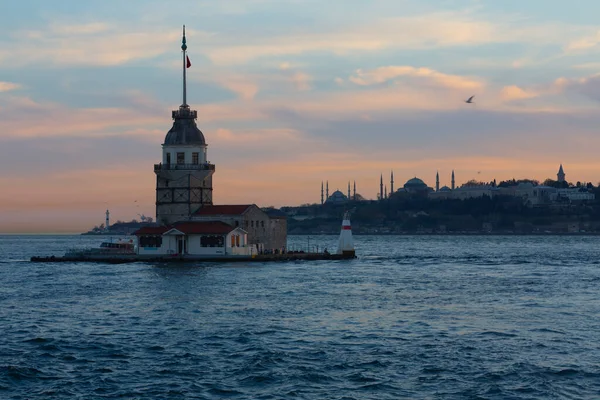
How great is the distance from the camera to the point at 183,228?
9044 centimetres

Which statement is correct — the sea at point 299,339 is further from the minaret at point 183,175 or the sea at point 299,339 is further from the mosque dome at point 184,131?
the mosque dome at point 184,131

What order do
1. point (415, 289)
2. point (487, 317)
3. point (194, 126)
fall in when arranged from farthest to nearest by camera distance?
point (194, 126)
point (415, 289)
point (487, 317)

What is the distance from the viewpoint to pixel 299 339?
37781 millimetres

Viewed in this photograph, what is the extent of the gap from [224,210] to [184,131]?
10883 mm

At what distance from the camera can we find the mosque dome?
98125 millimetres

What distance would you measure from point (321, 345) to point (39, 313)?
18476 millimetres

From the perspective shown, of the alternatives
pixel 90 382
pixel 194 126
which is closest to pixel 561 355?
pixel 90 382

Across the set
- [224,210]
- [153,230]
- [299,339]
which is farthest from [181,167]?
[299,339]

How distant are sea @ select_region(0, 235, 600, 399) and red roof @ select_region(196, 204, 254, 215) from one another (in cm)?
2578

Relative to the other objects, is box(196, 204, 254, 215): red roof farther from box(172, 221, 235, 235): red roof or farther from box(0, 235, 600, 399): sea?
box(0, 235, 600, 399): sea

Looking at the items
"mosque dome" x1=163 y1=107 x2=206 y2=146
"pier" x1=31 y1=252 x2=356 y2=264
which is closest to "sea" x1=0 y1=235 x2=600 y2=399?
"pier" x1=31 y1=252 x2=356 y2=264

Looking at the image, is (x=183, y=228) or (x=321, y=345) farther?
(x=183, y=228)

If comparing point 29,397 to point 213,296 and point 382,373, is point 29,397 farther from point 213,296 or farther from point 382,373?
point 213,296

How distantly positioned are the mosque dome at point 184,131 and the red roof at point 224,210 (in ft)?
25.0
